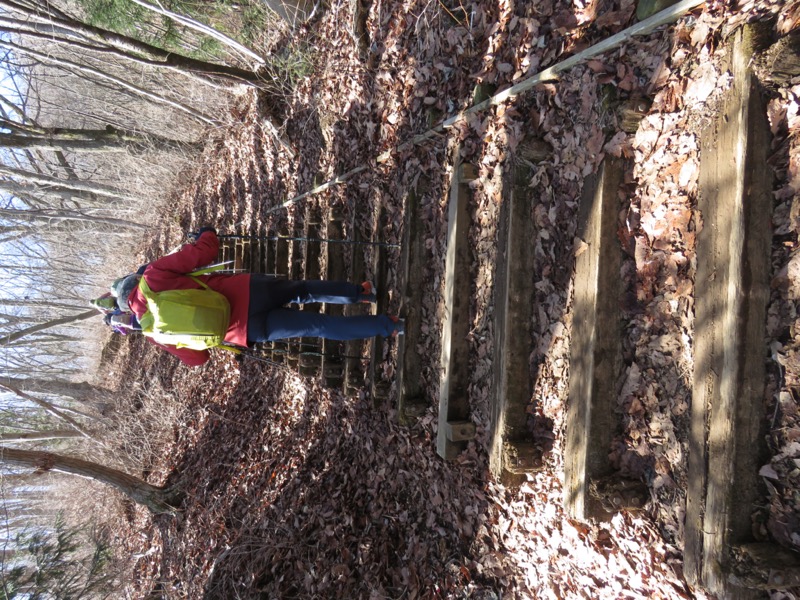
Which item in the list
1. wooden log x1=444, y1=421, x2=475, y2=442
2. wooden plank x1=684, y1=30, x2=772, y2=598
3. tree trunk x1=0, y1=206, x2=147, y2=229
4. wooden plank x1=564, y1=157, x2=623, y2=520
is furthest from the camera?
tree trunk x1=0, y1=206, x2=147, y2=229

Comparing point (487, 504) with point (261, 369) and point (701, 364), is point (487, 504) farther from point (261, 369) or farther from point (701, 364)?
point (261, 369)

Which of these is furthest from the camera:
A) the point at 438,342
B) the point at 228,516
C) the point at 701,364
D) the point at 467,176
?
the point at 228,516

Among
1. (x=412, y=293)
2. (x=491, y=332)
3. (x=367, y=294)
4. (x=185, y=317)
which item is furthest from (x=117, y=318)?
(x=491, y=332)

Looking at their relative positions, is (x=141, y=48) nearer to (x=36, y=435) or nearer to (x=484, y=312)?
(x=484, y=312)

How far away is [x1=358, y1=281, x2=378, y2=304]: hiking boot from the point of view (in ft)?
18.1

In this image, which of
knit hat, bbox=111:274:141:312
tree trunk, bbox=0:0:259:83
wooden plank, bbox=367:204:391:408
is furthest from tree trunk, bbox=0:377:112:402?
wooden plank, bbox=367:204:391:408

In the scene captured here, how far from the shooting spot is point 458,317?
4227 millimetres

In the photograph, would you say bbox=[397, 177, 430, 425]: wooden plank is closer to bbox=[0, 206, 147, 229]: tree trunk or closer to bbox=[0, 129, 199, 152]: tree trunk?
bbox=[0, 129, 199, 152]: tree trunk

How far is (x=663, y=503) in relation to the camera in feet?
8.86

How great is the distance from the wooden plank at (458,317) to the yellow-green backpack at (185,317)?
218 cm

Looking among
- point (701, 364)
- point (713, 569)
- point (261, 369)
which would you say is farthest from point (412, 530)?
point (261, 369)

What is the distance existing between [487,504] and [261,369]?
591cm

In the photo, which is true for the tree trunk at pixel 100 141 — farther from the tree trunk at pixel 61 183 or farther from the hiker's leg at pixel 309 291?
the hiker's leg at pixel 309 291

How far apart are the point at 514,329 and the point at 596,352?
0.74m
